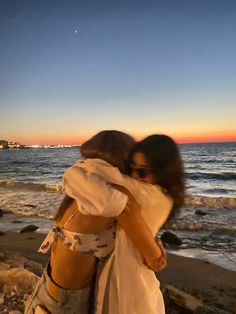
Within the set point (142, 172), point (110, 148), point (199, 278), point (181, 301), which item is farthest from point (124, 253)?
point (199, 278)

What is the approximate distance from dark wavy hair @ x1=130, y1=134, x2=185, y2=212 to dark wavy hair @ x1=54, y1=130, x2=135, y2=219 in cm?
5

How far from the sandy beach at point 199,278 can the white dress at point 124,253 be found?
2.85 meters

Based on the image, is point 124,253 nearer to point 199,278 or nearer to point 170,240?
point 199,278

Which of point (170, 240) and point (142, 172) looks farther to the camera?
point (170, 240)

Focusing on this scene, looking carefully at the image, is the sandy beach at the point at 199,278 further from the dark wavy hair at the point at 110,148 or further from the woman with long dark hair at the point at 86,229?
the dark wavy hair at the point at 110,148

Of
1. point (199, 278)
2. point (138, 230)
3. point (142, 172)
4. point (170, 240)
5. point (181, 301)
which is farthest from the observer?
point (170, 240)

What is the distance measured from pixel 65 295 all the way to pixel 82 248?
265 millimetres

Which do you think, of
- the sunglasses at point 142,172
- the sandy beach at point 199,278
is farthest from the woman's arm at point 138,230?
the sandy beach at point 199,278

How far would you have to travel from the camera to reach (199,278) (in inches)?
256

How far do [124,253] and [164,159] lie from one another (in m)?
0.46

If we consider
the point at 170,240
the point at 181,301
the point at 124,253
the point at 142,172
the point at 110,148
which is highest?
the point at 110,148

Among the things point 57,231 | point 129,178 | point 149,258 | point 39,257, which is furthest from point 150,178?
point 39,257

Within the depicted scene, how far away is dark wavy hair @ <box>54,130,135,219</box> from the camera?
1.74 metres

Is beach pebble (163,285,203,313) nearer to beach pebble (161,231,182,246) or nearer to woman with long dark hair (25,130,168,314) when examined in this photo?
woman with long dark hair (25,130,168,314)
